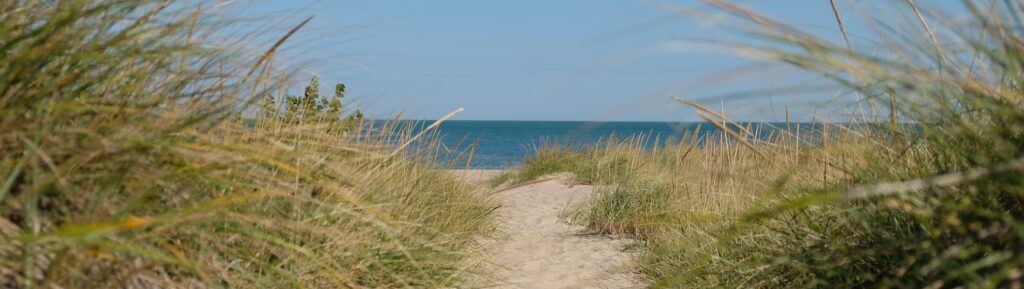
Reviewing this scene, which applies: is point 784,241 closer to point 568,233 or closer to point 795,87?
point 795,87

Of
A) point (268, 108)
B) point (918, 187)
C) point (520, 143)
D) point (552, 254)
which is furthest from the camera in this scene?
point (520, 143)

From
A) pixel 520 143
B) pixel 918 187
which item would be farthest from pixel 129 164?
pixel 520 143

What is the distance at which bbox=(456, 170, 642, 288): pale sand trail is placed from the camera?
4812 millimetres

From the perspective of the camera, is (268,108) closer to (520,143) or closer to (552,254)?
(552,254)

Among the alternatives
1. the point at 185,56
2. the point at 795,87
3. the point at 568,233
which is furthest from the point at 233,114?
the point at 568,233

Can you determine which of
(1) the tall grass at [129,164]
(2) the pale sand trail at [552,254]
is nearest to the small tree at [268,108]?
(1) the tall grass at [129,164]

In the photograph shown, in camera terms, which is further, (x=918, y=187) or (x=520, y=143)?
(x=520, y=143)

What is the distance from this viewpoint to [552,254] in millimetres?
5875

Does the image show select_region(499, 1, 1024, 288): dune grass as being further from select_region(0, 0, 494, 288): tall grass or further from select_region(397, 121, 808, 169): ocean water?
select_region(0, 0, 494, 288): tall grass

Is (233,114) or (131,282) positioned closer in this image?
(131,282)

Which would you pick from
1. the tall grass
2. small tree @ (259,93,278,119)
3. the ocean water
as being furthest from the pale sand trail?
the tall grass

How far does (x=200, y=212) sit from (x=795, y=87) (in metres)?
1.38

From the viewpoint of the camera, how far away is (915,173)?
216 centimetres

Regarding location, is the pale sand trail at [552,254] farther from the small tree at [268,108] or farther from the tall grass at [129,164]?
the tall grass at [129,164]
